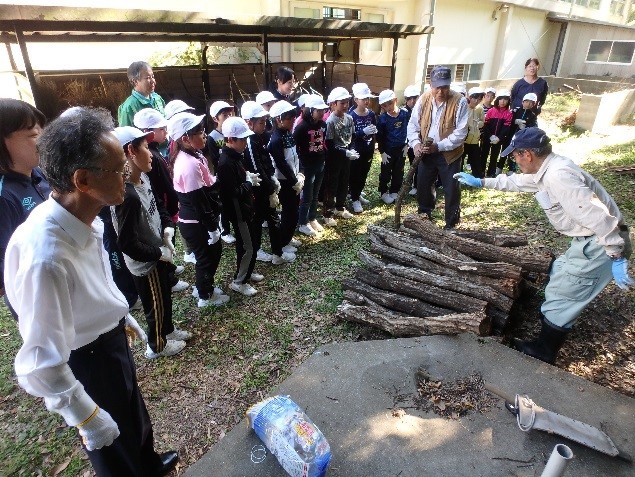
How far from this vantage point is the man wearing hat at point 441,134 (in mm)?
5176

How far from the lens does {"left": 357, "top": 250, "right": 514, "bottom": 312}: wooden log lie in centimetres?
364

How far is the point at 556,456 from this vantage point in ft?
5.50

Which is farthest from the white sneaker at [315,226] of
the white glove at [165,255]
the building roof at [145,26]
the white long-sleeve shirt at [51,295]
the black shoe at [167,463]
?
the white long-sleeve shirt at [51,295]

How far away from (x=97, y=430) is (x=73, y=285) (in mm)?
661

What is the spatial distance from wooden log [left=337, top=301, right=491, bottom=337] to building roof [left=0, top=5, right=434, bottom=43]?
187 inches

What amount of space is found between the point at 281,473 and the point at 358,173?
555 centimetres

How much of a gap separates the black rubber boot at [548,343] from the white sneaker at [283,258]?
10.2ft

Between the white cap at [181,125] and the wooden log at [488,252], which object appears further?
the wooden log at [488,252]

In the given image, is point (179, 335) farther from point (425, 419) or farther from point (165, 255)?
point (425, 419)

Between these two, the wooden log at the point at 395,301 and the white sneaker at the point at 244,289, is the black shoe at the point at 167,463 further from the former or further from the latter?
the wooden log at the point at 395,301

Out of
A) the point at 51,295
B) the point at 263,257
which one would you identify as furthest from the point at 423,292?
the point at 51,295

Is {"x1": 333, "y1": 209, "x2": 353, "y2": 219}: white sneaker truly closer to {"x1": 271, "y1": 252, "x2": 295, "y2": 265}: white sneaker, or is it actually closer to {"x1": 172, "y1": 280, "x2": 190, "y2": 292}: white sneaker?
{"x1": 271, "y1": 252, "x2": 295, "y2": 265}: white sneaker

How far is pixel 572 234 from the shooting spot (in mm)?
3180

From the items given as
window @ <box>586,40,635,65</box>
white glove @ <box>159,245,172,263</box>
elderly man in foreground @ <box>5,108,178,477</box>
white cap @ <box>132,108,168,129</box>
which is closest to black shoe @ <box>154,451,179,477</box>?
elderly man in foreground @ <box>5,108,178,477</box>
